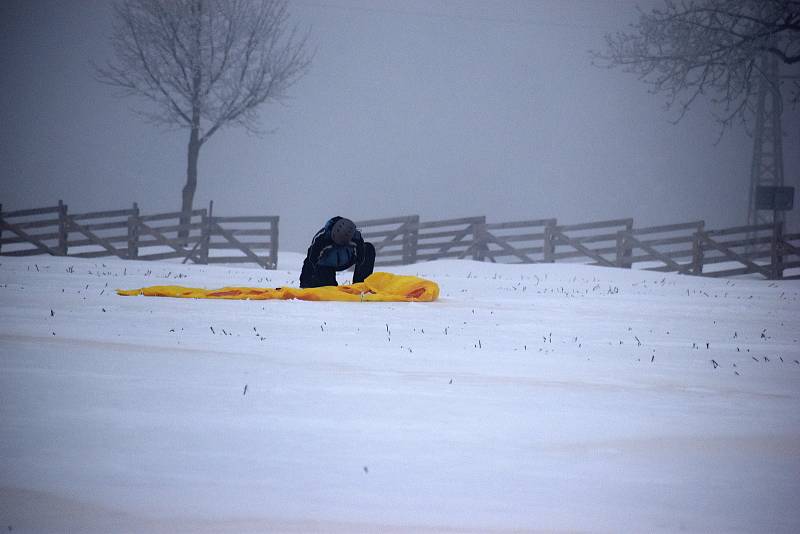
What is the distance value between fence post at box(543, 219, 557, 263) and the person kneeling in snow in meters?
10.4

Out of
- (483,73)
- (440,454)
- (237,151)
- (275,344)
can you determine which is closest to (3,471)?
(440,454)

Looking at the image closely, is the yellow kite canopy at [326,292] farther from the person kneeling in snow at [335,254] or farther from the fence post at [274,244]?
the fence post at [274,244]

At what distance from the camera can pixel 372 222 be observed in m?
19.3

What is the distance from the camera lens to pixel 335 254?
29.4ft

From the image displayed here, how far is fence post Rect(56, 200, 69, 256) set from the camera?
717 inches

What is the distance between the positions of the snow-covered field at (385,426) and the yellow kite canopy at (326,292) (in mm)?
1618

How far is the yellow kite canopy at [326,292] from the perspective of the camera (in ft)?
26.9

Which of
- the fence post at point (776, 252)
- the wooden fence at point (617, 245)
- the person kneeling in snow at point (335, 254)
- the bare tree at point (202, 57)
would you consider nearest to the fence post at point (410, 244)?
the wooden fence at point (617, 245)

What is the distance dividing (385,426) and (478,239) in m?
16.7

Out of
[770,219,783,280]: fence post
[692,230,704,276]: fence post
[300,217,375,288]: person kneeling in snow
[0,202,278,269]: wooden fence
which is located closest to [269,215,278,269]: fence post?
[0,202,278,269]: wooden fence

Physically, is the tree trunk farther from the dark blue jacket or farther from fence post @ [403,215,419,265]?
the dark blue jacket

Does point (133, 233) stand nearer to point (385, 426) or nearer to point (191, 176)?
point (191, 176)

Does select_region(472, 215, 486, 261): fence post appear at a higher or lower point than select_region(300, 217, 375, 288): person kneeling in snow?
higher

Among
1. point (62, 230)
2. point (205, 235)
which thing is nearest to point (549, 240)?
point (205, 235)
